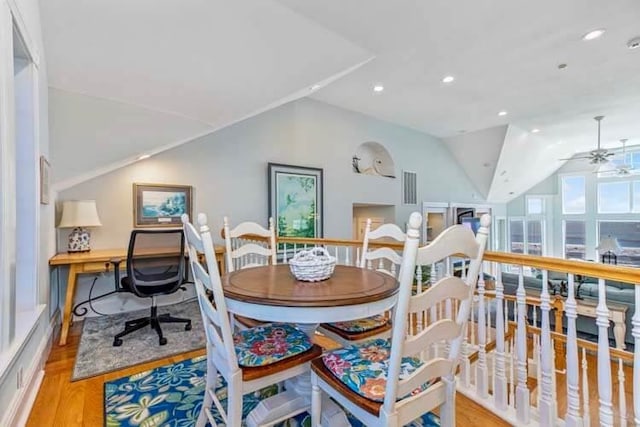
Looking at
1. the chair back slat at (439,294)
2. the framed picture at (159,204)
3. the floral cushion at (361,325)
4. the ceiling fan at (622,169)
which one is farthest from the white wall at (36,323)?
the ceiling fan at (622,169)

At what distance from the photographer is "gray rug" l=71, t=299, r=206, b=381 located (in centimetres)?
235

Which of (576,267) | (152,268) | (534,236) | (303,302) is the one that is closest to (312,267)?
(303,302)

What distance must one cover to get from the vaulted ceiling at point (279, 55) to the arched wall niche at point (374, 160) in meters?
1.70

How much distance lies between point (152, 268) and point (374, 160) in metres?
4.62

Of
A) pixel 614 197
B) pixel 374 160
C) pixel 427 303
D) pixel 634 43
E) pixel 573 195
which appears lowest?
pixel 427 303

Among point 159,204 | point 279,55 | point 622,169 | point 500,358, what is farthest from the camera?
point 622,169

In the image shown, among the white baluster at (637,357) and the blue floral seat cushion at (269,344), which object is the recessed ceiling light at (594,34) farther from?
the blue floral seat cushion at (269,344)

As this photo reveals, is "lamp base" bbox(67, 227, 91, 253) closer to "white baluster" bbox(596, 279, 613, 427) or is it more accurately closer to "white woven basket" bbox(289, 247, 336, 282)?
"white woven basket" bbox(289, 247, 336, 282)

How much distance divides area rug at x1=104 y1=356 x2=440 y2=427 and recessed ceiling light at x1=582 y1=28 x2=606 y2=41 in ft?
12.2

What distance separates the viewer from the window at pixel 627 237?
28.6 feet

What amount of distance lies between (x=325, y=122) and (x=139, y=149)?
288 centimetres

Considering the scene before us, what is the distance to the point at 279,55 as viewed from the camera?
2.71m

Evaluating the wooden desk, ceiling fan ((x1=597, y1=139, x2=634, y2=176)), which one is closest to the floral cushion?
the wooden desk

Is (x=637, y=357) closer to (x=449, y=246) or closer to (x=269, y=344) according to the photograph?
(x=449, y=246)
